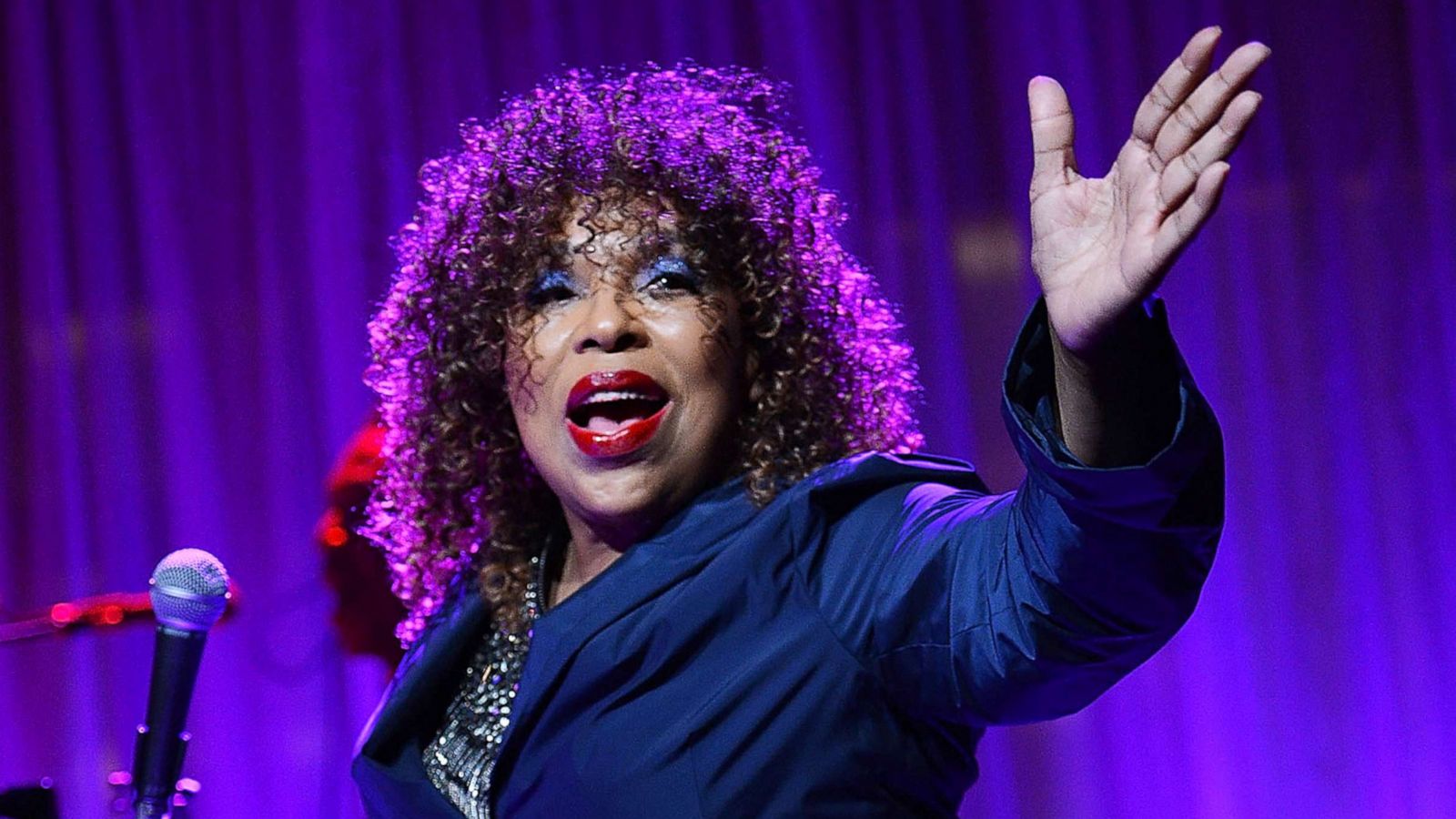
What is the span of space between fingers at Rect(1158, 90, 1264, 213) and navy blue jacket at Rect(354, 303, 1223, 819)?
0.10 meters

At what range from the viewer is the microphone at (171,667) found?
157 centimetres

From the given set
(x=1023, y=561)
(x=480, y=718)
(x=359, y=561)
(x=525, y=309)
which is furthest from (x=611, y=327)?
(x=359, y=561)

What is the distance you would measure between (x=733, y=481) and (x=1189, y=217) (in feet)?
2.40

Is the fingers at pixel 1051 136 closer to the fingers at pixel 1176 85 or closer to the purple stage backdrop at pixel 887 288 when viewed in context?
the fingers at pixel 1176 85

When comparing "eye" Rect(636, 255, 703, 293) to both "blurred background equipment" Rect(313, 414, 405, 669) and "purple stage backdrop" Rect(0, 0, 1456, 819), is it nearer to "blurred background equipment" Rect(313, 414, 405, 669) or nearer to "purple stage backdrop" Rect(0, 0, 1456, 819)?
"blurred background equipment" Rect(313, 414, 405, 669)

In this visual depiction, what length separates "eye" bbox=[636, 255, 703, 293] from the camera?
1.77 metres

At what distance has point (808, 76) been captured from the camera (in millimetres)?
3609

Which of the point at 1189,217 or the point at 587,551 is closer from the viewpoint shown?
the point at 1189,217

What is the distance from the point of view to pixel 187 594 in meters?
1.60

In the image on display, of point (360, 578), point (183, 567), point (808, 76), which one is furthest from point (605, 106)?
point (808, 76)

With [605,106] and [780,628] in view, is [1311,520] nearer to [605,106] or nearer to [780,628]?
[605,106]

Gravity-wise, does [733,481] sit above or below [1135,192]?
below

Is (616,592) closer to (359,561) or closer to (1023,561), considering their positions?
(1023,561)

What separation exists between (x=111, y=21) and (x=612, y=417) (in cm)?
280
